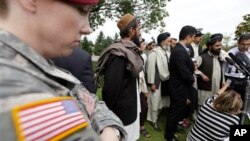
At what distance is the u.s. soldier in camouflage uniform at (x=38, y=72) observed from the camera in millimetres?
595

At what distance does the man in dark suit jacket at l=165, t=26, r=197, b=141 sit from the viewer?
193 inches

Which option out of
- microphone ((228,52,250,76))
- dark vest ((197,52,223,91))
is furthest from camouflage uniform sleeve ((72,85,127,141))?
dark vest ((197,52,223,91))

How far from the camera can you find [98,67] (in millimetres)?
3463

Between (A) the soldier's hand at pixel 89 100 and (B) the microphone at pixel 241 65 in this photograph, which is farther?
(B) the microphone at pixel 241 65

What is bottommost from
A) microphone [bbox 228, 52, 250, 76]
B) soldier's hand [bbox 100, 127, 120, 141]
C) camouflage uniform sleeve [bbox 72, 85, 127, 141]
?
microphone [bbox 228, 52, 250, 76]

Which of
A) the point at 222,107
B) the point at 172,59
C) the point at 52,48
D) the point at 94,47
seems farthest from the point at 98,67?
the point at 94,47

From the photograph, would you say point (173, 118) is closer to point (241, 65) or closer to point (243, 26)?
point (241, 65)

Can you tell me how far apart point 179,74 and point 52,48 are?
14.3 feet

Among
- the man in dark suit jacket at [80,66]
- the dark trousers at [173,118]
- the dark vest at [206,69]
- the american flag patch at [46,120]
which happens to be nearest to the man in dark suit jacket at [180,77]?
the dark trousers at [173,118]

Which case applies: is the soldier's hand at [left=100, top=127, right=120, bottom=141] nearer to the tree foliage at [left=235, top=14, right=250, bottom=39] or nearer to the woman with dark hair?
the woman with dark hair

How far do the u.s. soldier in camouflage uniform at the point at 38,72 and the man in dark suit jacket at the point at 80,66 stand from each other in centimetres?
147

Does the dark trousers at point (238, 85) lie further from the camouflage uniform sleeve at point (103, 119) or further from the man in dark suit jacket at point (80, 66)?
the camouflage uniform sleeve at point (103, 119)

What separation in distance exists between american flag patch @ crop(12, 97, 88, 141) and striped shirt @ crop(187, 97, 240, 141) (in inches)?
124

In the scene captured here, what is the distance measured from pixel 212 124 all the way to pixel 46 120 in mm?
3237
